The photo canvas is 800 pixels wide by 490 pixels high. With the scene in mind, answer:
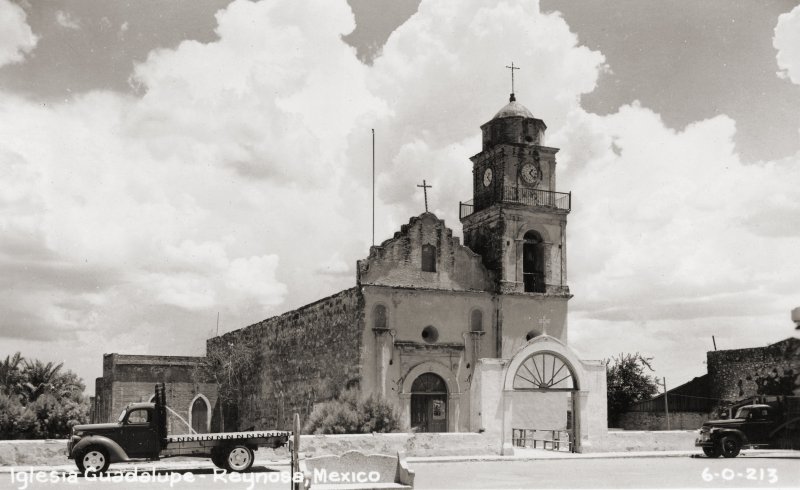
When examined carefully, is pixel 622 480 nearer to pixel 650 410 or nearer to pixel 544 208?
pixel 544 208

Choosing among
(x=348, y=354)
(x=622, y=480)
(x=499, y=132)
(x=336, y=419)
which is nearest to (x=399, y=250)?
(x=348, y=354)

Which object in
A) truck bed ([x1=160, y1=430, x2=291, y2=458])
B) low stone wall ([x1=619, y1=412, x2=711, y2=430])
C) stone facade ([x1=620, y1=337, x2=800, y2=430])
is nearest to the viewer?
truck bed ([x1=160, y1=430, x2=291, y2=458])

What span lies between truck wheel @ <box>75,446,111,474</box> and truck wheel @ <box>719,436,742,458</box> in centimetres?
1608

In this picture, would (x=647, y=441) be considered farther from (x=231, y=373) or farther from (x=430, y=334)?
(x=231, y=373)

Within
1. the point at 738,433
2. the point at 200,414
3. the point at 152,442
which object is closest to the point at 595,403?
the point at 738,433

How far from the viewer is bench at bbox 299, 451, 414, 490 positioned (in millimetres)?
13672

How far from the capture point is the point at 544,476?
18750 mm

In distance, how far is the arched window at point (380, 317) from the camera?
31969mm

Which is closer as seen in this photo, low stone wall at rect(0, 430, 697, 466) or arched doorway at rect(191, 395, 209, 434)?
low stone wall at rect(0, 430, 697, 466)

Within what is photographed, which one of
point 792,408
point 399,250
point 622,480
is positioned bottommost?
point 622,480

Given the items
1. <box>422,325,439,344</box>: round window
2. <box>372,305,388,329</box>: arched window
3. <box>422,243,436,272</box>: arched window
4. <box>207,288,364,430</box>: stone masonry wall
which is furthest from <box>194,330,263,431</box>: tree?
<box>422,243,436,272</box>: arched window

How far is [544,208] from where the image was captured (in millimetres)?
34594

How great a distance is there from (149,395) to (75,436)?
2232 centimetres

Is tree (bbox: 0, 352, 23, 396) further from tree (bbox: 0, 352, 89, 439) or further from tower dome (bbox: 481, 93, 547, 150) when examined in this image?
tower dome (bbox: 481, 93, 547, 150)
